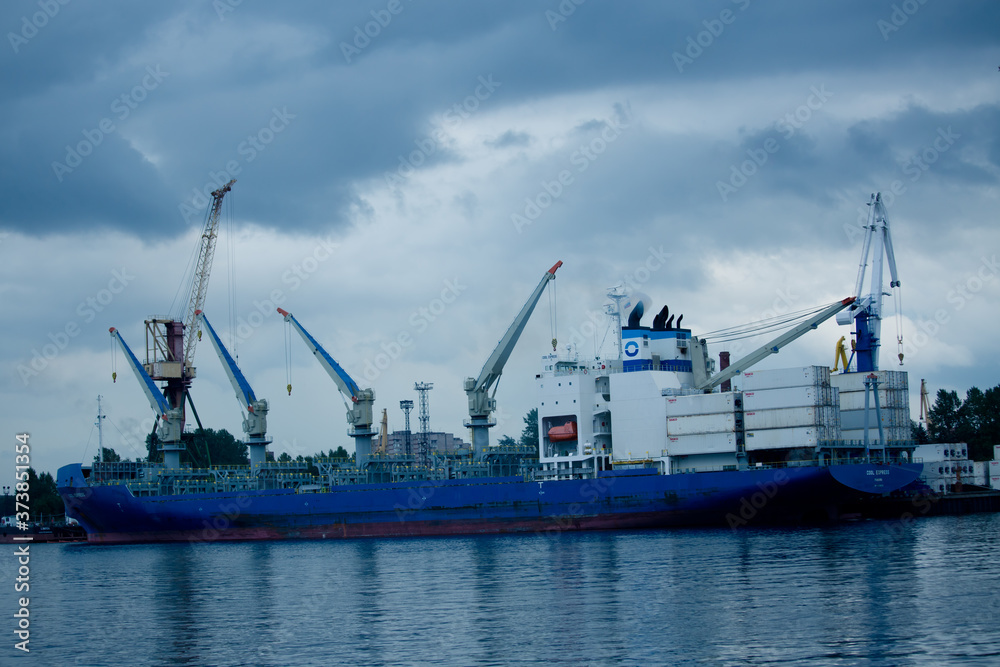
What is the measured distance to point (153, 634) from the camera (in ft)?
104

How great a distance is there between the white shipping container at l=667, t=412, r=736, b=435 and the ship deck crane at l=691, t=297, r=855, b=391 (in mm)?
4051

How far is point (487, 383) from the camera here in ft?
223

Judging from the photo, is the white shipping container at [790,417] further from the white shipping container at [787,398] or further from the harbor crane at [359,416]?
the harbor crane at [359,416]

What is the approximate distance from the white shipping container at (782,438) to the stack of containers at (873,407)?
6.07 metres

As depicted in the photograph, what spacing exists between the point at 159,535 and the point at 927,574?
162ft

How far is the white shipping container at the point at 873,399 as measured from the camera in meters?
60.3

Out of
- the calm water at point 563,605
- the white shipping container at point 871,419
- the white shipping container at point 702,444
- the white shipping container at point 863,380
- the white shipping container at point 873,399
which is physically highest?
the white shipping container at point 863,380

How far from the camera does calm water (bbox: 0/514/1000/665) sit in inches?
1029

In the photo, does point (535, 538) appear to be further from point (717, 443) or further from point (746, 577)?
point (746, 577)

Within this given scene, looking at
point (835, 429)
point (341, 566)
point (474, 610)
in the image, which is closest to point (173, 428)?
point (341, 566)

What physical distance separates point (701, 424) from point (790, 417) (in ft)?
15.1

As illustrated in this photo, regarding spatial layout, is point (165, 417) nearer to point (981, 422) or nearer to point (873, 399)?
point (873, 399)

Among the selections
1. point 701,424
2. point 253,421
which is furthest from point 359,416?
point 701,424
